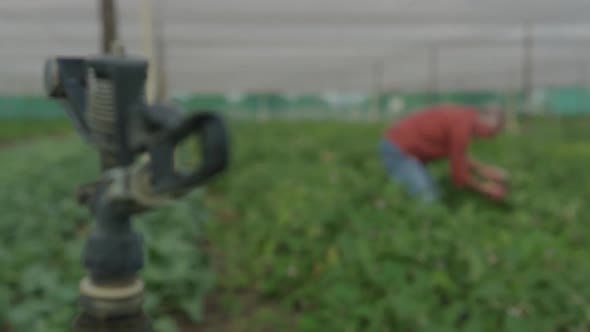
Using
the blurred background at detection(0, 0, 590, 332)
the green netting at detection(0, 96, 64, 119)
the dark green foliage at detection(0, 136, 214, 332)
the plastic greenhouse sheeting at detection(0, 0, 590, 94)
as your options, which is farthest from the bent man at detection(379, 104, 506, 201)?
the green netting at detection(0, 96, 64, 119)

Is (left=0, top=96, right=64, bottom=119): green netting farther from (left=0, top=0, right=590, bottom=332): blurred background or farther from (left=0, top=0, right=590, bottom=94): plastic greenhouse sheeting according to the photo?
(left=0, top=0, right=590, bottom=332): blurred background

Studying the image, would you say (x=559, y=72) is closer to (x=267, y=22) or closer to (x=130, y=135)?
(x=267, y=22)

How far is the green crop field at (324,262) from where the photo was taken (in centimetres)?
242

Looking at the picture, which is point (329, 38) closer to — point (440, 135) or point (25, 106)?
point (440, 135)

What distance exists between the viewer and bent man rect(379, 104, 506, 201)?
510 centimetres

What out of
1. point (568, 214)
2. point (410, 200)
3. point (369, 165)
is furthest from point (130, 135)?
point (369, 165)

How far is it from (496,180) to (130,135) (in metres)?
4.66

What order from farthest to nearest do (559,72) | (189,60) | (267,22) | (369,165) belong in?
(559,72)
(189,60)
(267,22)
(369,165)

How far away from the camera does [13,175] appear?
217 inches

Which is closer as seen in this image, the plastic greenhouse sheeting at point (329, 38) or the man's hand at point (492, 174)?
the man's hand at point (492, 174)

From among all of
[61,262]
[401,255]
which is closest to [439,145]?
[401,255]

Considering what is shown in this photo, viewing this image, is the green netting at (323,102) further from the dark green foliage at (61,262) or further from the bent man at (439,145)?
the dark green foliage at (61,262)

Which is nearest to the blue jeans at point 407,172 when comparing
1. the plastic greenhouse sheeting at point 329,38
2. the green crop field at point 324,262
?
the green crop field at point 324,262

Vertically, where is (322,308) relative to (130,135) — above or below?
below
